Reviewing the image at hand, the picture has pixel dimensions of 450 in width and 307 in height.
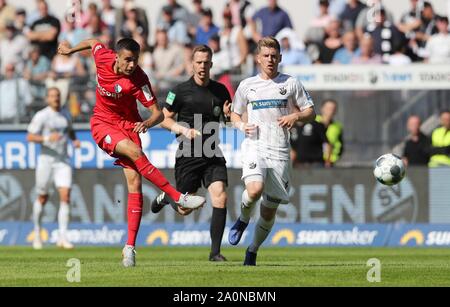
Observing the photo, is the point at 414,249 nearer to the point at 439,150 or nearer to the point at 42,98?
the point at 439,150

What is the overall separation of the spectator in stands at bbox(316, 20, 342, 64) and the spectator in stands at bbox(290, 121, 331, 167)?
2.33 meters

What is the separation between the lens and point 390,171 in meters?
16.3

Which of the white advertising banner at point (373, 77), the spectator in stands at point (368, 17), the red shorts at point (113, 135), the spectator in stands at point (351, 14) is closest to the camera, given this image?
the red shorts at point (113, 135)

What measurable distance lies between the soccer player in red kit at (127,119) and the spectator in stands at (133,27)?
524 inches

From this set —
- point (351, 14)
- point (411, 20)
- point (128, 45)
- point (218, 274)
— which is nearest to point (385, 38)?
point (411, 20)

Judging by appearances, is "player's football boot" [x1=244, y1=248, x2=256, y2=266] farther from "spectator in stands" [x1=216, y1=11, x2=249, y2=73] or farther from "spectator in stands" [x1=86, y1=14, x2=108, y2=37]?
"spectator in stands" [x1=86, y1=14, x2=108, y2=37]

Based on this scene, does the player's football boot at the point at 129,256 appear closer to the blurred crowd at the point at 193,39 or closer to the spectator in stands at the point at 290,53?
the blurred crowd at the point at 193,39

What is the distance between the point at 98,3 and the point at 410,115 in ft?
29.9

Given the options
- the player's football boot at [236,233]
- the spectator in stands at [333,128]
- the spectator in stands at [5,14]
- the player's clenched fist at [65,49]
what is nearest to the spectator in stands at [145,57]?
the spectator in stands at [5,14]

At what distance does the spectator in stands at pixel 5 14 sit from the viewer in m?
29.8

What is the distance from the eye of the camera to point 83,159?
2520 centimetres

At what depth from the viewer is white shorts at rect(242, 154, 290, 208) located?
49.0ft

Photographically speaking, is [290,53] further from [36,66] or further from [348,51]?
[36,66]
